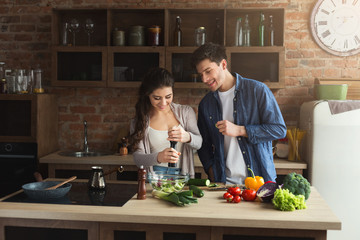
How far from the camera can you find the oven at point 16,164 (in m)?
3.83

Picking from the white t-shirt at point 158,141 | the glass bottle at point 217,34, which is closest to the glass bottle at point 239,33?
the glass bottle at point 217,34

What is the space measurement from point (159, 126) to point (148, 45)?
1438mm

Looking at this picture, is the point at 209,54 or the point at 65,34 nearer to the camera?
the point at 209,54

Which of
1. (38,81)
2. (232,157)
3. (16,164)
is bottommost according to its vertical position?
(16,164)

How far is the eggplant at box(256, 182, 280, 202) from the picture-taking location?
2.09 m

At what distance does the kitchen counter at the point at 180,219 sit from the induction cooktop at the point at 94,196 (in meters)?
0.08

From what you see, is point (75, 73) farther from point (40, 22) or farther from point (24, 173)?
point (24, 173)

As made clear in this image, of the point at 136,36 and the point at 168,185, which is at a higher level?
the point at 136,36

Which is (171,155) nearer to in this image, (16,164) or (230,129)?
(230,129)

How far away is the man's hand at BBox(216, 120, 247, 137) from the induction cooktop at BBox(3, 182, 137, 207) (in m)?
0.66

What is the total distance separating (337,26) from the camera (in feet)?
13.1

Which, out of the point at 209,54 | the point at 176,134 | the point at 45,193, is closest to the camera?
the point at 45,193

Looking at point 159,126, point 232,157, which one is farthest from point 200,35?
point 232,157

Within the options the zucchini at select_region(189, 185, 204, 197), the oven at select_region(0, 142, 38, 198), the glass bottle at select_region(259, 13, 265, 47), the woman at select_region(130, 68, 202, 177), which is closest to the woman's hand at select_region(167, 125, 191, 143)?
the woman at select_region(130, 68, 202, 177)
